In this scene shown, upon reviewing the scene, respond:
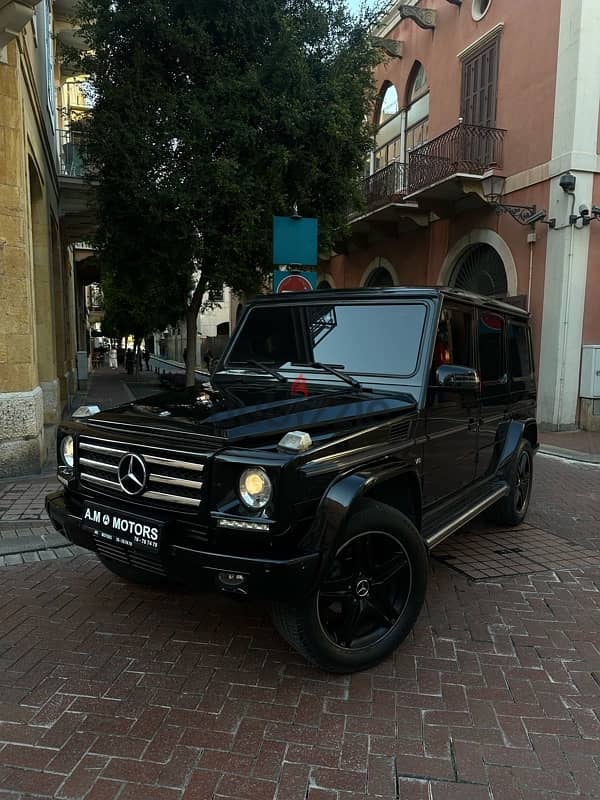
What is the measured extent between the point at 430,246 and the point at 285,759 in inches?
613

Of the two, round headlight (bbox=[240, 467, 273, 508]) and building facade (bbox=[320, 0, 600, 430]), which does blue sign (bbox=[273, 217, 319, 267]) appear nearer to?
round headlight (bbox=[240, 467, 273, 508])

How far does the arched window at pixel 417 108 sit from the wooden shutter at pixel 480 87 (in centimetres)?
211

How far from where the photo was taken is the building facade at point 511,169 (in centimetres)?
1147

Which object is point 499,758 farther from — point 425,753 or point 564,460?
point 564,460

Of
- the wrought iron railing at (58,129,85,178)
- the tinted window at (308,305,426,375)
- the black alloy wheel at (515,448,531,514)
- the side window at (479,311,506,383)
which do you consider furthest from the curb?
the wrought iron railing at (58,129,85,178)

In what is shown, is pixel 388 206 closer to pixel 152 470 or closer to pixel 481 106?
pixel 481 106

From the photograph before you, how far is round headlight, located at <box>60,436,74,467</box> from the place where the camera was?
337 cm

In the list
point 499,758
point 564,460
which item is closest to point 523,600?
point 499,758

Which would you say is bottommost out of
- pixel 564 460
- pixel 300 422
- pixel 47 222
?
pixel 564 460

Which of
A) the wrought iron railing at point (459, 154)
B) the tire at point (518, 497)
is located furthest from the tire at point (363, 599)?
the wrought iron railing at point (459, 154)

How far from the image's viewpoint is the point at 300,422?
2.87 metres

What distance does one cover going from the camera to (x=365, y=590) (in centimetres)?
299

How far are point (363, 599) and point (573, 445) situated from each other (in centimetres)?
879

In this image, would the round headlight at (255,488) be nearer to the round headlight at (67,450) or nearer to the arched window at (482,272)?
the round headlight at (67,450)
